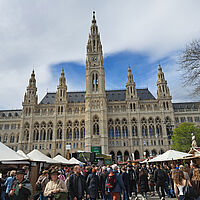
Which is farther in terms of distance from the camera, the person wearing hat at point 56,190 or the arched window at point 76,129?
the arched window at point 76,129

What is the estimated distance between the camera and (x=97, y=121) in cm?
5534

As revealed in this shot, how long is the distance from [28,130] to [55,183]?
188 feet

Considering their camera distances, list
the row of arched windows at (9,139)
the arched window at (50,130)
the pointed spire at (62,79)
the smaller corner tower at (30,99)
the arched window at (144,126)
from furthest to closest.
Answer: the pointed spire at (62,79)
the row of arched windows at (9,139)
the smaller corner tower at (30,99)
the arched window at (50,130)
the arched window at (144,126)

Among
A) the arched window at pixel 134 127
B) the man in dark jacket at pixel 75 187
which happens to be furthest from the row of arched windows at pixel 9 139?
the man in dark jacket at pixel 75 187

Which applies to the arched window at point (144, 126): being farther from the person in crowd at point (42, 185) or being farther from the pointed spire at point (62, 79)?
the person in crowd at point (42, 185)

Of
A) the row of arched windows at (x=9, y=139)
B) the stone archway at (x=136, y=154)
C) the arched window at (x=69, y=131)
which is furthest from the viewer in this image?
the row of arched windows at (x=9, y=139)

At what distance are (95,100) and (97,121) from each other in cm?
677

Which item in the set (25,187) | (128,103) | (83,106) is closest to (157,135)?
(128,103)

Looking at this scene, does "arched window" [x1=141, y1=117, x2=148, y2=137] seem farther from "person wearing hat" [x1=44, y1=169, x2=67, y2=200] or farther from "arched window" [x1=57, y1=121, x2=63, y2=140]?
"person wearing hat" [x1=44, y1=169, x2=67, y2=200]

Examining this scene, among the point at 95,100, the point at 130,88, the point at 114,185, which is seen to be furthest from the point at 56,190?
the point at 130,88

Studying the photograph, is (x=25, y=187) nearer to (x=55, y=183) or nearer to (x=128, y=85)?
(x=55, y=183)

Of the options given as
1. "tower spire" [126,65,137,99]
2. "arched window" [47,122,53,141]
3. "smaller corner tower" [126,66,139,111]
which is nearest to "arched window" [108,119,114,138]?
"smaller corner tower" [126,66,139,111]

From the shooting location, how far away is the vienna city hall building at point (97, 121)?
53938mm

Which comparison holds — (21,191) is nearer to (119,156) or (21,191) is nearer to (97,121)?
(119,156)
